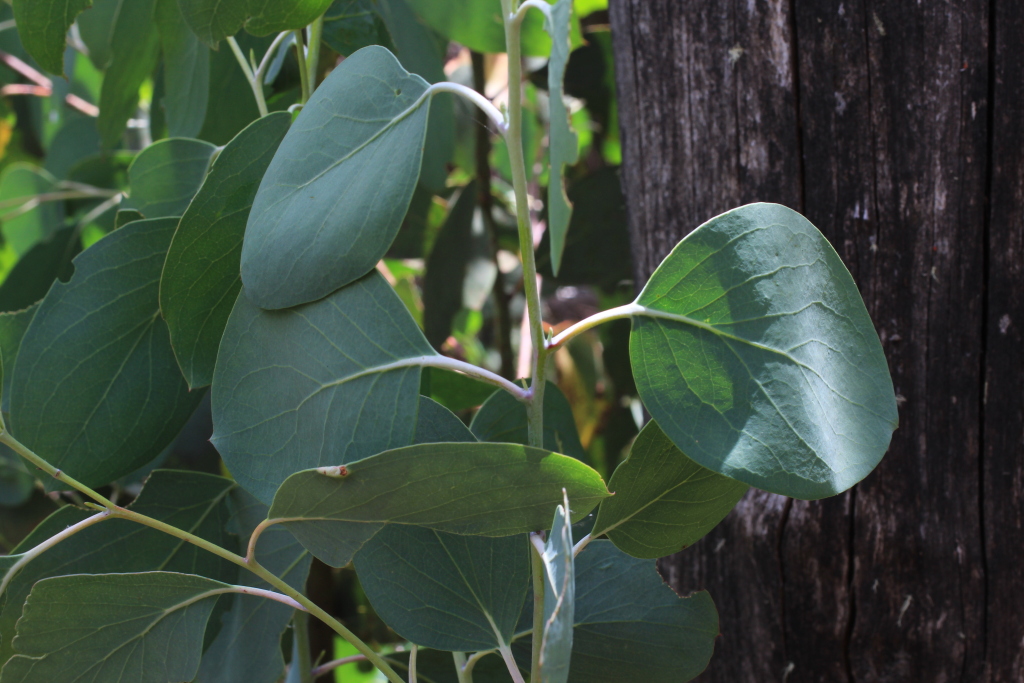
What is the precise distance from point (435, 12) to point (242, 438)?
1.31 ft

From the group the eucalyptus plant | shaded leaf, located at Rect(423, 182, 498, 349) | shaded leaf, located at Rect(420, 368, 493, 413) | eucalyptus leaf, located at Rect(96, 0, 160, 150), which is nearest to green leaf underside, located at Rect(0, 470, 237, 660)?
the eucalyptus plant

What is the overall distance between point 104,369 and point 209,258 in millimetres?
113

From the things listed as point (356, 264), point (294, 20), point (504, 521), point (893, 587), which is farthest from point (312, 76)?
point (893, 587)

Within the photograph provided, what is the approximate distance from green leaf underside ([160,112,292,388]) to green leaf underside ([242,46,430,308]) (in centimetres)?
6

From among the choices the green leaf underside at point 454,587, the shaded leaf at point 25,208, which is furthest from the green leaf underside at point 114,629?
the shaded leaf at point 25,208

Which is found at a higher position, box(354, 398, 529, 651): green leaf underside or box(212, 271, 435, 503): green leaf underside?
box(212, 271, 435, 503): green leaf underside

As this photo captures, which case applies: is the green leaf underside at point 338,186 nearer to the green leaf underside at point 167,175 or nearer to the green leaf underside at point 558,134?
the green leaf underside at point 558,134

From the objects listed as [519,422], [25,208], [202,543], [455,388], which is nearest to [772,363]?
[519,422]

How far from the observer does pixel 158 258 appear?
1.57 feet

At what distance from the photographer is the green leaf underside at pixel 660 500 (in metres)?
0.40

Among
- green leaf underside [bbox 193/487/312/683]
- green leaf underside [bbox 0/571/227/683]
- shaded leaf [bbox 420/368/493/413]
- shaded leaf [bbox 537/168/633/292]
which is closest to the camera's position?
green leaf underside [bbox 0/571/227/683]

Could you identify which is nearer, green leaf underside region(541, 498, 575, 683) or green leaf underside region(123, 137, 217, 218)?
green leaf underside region(541, 498, 575, 683)

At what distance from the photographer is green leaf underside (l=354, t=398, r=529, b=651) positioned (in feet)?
1.29

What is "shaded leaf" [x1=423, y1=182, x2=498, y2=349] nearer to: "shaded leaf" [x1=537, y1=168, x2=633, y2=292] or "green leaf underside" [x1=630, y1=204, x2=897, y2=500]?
"shaded leaf" [x1=537, y1=168, x2=633, y2=292]
